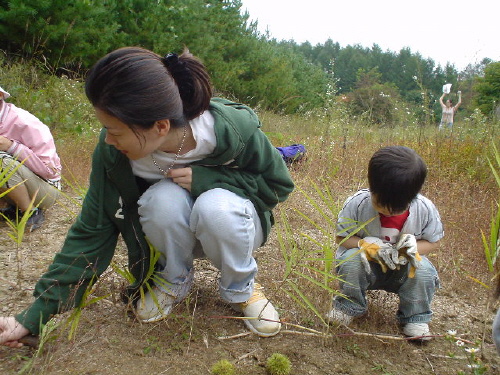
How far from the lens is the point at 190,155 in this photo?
63.6 inches

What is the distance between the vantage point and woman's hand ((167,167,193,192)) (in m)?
1.60

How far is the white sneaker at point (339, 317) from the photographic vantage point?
5.55 feet

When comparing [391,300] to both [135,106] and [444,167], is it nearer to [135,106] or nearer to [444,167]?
[135,106]

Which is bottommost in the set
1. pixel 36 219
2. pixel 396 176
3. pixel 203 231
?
pixel 36 219

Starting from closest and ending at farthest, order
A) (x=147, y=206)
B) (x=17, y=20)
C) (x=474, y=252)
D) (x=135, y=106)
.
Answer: (x=135, y=106)
(x=147, y=206)
(x=474, y=252)
(x=17, y=20)

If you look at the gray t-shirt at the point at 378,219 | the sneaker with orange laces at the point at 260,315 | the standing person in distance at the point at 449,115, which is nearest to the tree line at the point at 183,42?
the standing person in distance at the point at 449,115

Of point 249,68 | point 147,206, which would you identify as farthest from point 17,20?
point 249,68

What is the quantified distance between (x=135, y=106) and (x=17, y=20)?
4775 mm

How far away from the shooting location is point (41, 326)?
1337mm

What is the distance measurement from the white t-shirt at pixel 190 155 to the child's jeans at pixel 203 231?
6cm

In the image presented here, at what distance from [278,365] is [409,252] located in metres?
0.57

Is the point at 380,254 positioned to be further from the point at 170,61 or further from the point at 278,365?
the point at 170,61

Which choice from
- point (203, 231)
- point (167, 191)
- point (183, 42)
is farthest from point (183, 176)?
point (183, 42)

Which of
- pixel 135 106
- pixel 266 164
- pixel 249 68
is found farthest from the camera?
pixel 249 68
